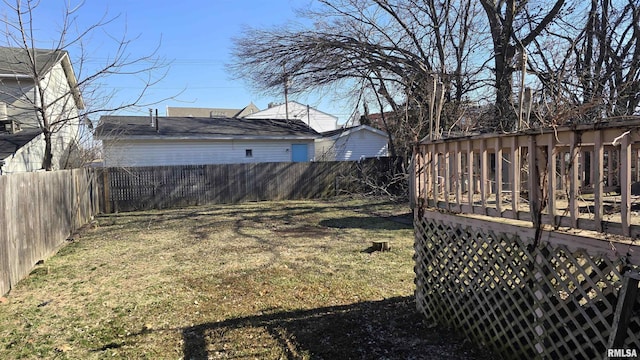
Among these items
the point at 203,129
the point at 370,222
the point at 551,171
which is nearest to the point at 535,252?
the point at 551,171

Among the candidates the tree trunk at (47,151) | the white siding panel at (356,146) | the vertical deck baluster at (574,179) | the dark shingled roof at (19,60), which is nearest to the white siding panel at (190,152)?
the white siding panel at (356,146)

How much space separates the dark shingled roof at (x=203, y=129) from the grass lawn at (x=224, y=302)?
→ 924cm

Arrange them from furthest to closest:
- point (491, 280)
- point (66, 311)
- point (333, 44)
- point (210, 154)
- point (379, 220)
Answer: point (210, 154) < point (333, 44) < point (379, 220) < point (66, 311) < point (491, 280)

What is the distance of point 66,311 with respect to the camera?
163 inches

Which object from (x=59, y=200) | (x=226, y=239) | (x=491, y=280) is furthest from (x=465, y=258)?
(x=59, y=200)

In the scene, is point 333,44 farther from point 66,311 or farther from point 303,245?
point 66,311

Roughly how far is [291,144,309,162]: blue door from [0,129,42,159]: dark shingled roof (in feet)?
34.1

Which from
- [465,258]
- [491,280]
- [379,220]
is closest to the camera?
[491,280]

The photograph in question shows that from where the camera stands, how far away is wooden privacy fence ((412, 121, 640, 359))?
6.85ft

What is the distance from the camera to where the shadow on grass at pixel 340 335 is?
3.09 m

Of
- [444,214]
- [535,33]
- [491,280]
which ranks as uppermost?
[535,33]

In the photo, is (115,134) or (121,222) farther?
(115,134)

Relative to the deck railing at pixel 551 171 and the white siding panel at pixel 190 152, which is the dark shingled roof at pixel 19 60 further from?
the deck railing at pixel 551 171

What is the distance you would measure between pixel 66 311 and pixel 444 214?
157 inches
